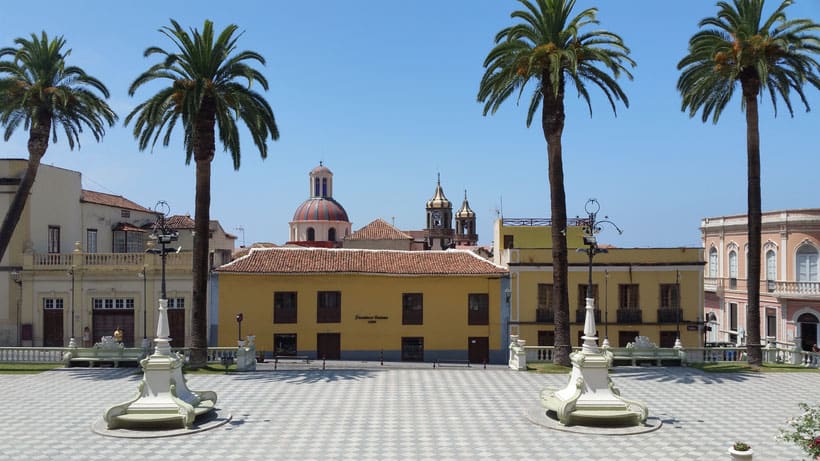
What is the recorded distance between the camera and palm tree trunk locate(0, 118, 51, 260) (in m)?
29.0

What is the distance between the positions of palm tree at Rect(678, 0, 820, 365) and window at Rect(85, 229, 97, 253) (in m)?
32.5

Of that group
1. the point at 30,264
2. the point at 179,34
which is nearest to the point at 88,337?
the point at 30,264

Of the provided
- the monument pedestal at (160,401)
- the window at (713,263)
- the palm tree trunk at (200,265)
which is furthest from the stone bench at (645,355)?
the window at (713,263)

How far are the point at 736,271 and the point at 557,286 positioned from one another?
25.3 meters

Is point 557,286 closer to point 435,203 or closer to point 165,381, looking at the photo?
point 165,381

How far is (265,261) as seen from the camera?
36.1 meters

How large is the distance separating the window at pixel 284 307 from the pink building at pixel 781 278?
26093mm

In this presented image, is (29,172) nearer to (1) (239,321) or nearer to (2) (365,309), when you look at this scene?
(1) (239,321)

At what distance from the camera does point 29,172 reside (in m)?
29.4

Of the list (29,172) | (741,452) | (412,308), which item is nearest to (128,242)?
(29,172)

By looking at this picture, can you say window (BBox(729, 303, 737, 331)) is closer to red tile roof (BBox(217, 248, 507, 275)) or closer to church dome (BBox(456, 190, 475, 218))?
red tile roof (BBox(217, 248, 507, 275))

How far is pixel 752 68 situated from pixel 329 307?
22.3m

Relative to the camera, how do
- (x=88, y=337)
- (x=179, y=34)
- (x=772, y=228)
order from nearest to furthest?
(x=179, y=34) → (x=88, y=337) → (x=772, y=228)

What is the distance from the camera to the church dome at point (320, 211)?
75.1 m
